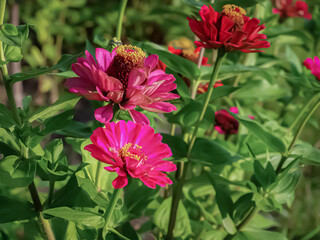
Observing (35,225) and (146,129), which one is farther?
(35,225)

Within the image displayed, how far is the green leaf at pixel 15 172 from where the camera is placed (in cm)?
47

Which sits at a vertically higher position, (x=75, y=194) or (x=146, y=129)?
(x=146, y=129)

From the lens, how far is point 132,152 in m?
0.46

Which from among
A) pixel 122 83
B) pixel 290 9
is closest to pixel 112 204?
pixel 122 83

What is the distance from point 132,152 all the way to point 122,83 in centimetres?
9

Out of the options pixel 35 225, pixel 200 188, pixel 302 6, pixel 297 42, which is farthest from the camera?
pixel 297 42

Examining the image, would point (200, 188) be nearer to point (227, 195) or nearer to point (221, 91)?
point (227, 195)

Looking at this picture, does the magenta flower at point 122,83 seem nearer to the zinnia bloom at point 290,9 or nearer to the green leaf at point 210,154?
the green leaf at point 210,154

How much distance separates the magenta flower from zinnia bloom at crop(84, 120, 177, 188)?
0.02m

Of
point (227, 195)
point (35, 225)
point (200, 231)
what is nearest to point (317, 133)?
point (200, 231)

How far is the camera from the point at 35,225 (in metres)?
0.60

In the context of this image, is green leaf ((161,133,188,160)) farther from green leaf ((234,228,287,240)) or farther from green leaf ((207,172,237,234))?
green leaf ((234,228,287,240))

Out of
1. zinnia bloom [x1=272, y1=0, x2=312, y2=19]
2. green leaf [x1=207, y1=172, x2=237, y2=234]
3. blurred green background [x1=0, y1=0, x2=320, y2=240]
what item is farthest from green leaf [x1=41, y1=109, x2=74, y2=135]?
zinnia bloom [x1=272, y1=0, x2=312, y2=19]

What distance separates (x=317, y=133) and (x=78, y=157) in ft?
3.42
